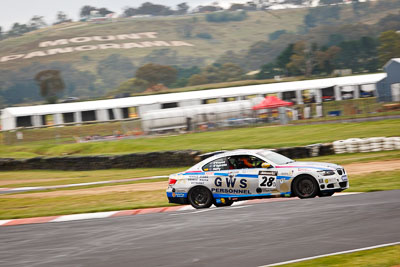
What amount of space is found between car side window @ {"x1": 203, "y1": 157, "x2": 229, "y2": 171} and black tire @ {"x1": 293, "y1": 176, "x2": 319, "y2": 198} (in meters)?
1.76

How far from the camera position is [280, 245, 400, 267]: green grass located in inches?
282

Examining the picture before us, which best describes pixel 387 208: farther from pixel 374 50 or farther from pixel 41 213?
pixel 374 50

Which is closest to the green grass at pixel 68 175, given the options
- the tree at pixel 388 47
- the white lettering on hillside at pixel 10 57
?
the tree at pixel 388 47

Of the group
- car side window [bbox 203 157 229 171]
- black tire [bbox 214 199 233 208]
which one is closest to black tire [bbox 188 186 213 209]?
black tire [bbox 214 199 233 208]

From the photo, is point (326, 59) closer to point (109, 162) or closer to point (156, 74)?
point (156, 74)

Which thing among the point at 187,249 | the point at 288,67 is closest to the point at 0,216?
the point at 187,249

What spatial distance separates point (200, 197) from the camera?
14.3 meters

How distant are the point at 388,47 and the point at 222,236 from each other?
345 ft

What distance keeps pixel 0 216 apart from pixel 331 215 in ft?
34.8

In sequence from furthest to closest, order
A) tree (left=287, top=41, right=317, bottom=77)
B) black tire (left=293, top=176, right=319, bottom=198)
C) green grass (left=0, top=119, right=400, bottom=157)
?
tree (left=287, top=41, right=317, bottom=77)
green grass (left=0, top=119, right=400, bottom=157)
black tire (left=293, top=176, right=319, bottom=198)

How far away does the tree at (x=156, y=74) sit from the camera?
137 meters

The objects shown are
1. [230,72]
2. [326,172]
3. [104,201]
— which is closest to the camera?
[326,172]

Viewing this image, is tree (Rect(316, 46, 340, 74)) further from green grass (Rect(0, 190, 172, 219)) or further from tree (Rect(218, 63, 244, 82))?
green grass (Rect(0, 190, 172, 219))

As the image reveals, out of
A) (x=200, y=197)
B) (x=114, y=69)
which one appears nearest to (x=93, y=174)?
(x=200, y=197)
